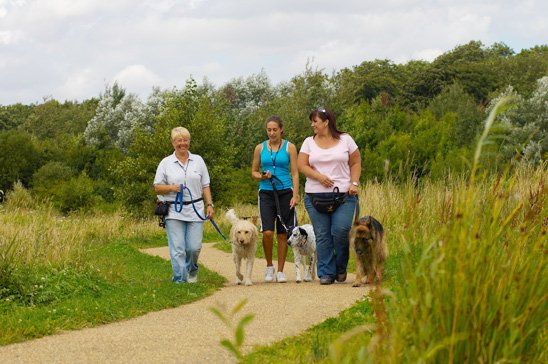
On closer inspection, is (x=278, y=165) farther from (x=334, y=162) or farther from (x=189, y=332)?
(x=189, y=332)

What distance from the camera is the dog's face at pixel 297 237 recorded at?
1220 cm

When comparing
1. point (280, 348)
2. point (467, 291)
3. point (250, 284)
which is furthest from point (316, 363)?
point (250, 284)

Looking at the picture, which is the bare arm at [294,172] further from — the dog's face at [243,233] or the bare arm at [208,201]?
the bare arm at [208,201]

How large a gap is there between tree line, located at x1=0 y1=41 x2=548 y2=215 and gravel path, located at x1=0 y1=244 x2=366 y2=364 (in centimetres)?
244

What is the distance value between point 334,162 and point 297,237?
4.48ft

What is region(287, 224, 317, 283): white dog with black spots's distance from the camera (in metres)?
12.2

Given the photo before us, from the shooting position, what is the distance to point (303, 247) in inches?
489

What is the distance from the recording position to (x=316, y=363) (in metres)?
6.27

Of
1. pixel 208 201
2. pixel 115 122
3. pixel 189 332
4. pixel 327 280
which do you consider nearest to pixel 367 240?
pixel 327 280

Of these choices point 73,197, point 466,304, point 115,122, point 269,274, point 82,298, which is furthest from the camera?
point 115,122

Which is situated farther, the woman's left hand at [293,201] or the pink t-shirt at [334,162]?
the woman's left hand at [293,201]

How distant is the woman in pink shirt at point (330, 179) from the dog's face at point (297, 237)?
51cm

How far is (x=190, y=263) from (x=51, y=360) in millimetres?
5278

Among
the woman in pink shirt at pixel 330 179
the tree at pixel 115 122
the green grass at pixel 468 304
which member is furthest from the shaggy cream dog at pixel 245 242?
the tree at pixel 115 122
